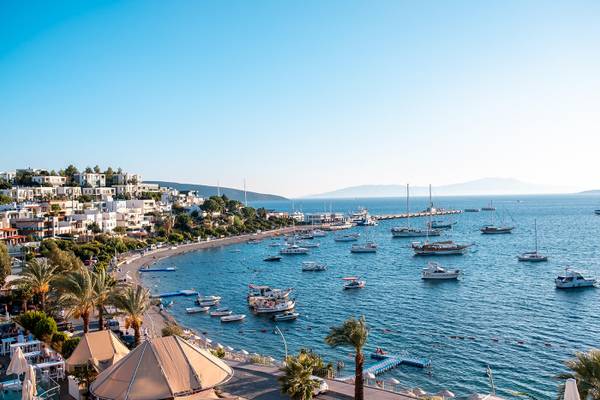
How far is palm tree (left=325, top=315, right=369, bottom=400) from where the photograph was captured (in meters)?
21.3

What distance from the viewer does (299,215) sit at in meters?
200

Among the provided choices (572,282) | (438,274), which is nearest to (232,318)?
(438,274)

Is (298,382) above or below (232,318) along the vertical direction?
above

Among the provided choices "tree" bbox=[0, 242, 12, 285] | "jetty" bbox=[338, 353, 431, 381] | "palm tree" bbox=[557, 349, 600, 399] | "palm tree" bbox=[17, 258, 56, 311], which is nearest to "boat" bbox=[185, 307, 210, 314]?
"palm tree" bbox=[17, 258, 56, 311]

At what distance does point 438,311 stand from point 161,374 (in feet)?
145

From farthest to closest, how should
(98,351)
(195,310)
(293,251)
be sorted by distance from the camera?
(293,251) < (195,310) < (98,351)

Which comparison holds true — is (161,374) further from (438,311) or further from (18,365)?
(438,311)

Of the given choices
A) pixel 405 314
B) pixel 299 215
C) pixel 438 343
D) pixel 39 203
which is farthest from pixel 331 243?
pixel 438 343

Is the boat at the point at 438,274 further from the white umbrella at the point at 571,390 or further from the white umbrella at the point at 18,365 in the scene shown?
the white umbrella at the point at 571,390

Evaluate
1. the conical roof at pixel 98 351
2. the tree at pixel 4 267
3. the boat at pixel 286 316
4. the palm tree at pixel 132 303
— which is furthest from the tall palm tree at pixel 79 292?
the boat at pixel 286 316

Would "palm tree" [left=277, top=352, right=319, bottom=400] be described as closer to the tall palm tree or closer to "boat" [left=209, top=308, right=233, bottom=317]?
the tall palm tree

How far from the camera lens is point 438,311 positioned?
5391cm

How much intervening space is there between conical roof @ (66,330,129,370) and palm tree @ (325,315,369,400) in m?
9.63

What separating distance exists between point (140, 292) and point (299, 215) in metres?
172
